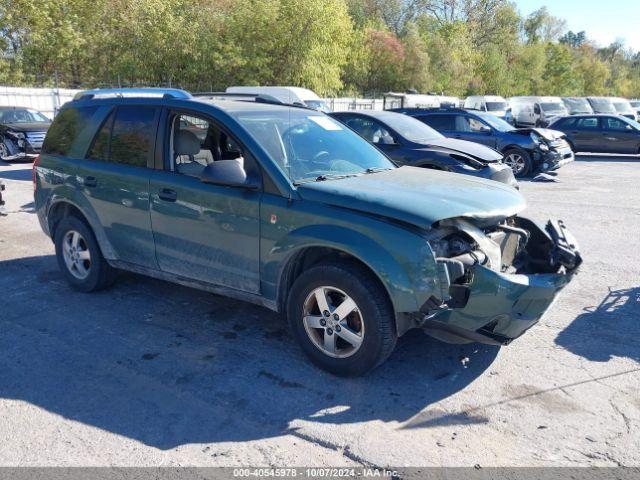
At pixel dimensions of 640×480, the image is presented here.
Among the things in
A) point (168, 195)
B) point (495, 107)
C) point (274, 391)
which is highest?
point (495, 107)

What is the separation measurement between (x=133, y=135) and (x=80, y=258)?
54.7 inches

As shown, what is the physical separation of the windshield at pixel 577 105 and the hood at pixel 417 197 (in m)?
30.0

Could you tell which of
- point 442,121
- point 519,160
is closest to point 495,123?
point 519,160

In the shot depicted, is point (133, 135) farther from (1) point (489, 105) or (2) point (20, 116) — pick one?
(1) point (489, 105)

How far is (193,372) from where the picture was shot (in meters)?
4.00

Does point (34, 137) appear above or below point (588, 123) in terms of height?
below

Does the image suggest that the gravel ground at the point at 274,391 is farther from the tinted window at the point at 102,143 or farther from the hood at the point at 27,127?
the hood at the point at 27,127

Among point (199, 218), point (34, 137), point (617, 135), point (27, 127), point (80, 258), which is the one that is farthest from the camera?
point (617, 135)

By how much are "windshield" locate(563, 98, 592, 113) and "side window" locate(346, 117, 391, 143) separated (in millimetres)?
24191

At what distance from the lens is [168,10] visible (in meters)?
30.6

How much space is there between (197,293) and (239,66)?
1045 inches

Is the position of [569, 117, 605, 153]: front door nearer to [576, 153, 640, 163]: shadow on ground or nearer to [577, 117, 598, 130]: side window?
[577, 117, 598, 130]: side window

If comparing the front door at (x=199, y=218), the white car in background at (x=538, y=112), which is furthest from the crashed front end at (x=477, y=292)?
the white car in background at (x=538, y=112)

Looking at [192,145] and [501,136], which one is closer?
[192,145]
